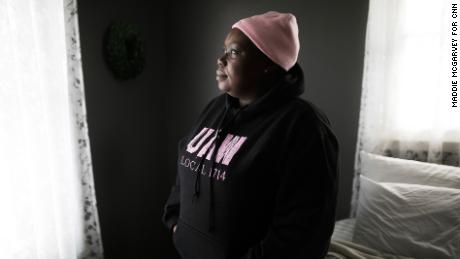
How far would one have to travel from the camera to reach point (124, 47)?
1.98 metres

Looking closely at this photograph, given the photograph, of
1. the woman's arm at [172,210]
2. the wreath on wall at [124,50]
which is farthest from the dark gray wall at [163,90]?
the woman's arm at [172,210]

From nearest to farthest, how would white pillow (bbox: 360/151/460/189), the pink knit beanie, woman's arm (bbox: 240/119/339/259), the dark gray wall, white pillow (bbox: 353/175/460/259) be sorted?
woman's arm (bbox: 240/119/339/259) → the pink knit beanie → white pillow (bbox: 353/175/460/259) → white pillow (bbox: 360/151/460/189) → the dark gray wall

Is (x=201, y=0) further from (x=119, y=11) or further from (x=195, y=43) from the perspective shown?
(x=119, y=11)

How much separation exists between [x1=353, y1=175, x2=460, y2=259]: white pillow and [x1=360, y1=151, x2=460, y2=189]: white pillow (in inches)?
2.0

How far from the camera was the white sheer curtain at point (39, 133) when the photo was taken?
4.30ft

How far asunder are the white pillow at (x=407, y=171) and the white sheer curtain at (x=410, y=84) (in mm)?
84

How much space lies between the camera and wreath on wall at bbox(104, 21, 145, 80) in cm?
190

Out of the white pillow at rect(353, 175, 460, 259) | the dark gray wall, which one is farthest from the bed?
the dark gray wall

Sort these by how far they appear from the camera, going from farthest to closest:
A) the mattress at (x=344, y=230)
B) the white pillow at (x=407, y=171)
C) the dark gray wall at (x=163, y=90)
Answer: the dark gray wall at (x=163, y=90)
the mattress at (x=344, y=230)
the white pillow at (x=407, y=171)

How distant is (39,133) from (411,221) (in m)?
1.54

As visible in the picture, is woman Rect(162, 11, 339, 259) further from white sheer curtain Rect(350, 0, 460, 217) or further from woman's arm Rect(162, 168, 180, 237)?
white sheer curtain Rect(350, 0, 460, 217)

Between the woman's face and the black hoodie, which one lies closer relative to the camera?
the black hoodie

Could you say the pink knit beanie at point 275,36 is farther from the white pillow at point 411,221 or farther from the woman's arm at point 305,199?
the white pillow at point 411,221

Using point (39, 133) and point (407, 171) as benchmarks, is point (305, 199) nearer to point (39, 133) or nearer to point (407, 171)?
point (407, 171)
